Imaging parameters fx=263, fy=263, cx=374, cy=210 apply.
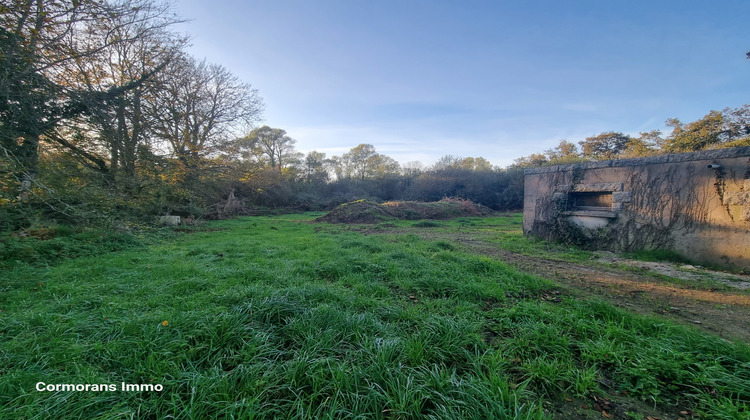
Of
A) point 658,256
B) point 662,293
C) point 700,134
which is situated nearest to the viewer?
point 662,293

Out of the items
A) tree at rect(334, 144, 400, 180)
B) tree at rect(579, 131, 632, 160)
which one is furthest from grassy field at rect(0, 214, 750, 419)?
tree at rect(579, 131, 632, 160)

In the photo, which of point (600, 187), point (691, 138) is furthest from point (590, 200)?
point (691, 138)

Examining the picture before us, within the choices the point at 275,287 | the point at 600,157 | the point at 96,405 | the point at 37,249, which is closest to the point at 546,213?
the point at 275,287

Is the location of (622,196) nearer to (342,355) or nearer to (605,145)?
(342,355)

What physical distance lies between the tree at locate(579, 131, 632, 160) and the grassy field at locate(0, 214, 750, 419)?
37452mm

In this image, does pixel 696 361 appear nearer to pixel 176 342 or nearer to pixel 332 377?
pixel 332 377

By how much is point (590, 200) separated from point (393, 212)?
37.8 feet

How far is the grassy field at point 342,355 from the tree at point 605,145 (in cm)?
3745

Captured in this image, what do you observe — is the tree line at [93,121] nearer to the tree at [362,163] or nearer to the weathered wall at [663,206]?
the weathered wall at [663,206]

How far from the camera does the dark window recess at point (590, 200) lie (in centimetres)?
751

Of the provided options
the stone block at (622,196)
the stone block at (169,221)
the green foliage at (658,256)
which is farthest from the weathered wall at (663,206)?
the stone block at (169,221)

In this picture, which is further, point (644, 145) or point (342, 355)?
point (644, 145)

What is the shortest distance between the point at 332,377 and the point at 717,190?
28.1 ft

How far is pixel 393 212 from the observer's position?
18156 mm
